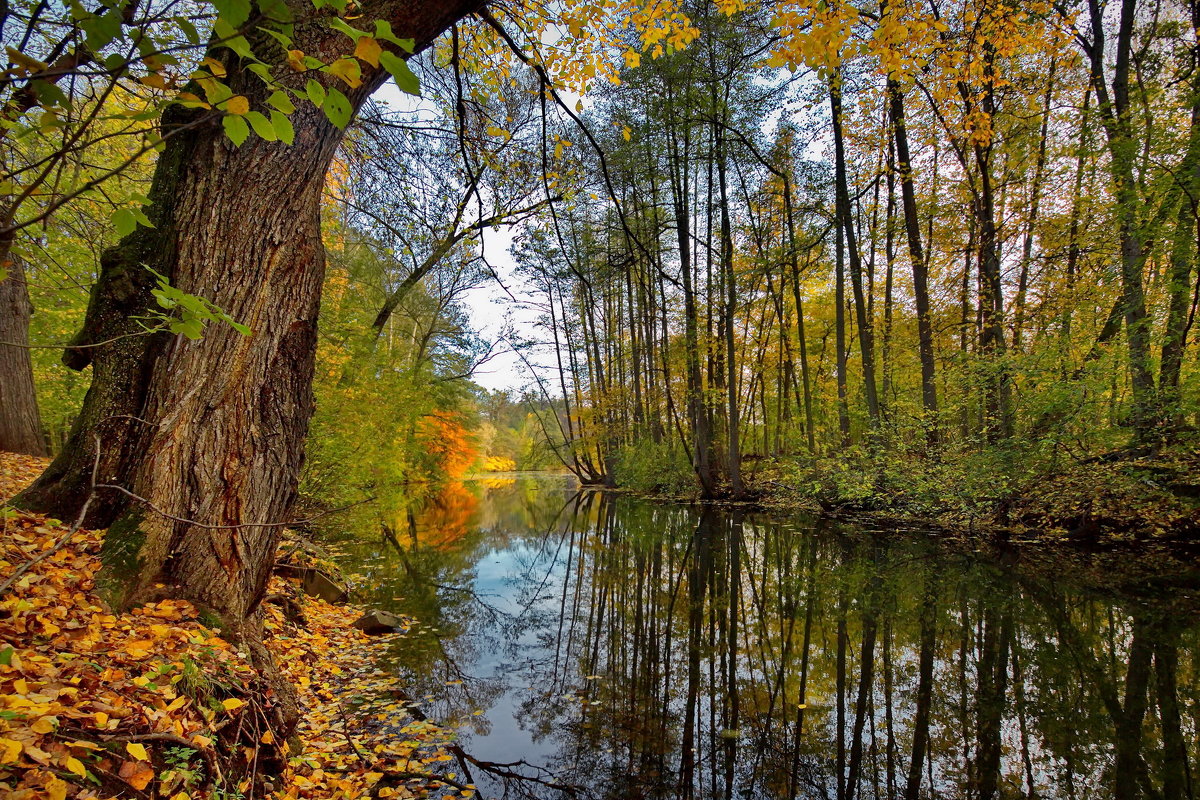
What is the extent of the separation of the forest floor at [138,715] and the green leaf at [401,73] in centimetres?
100

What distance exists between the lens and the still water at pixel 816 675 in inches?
113

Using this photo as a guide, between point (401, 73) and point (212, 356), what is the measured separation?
2.02 metres

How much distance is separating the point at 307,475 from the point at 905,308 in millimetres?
18661

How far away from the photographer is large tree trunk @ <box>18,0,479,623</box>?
2299 millimetres

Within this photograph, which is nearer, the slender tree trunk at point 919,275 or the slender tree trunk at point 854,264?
the slender tree trunk at point 919,275

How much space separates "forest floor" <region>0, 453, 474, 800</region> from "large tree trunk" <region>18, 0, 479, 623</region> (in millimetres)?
197

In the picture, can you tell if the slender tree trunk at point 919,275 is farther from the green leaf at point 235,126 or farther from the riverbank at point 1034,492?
the green leaf at point 235,126

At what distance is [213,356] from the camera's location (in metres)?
2.35

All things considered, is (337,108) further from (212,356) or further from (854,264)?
(854,264)

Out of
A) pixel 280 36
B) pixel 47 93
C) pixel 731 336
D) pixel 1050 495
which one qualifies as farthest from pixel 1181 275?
pixel 47 93

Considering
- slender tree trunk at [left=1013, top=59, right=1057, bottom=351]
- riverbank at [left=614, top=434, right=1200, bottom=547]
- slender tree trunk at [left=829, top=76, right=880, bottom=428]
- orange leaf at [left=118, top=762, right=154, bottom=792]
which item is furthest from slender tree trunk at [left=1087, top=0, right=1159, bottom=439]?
orange leaf at [left=118, top=762, right=154, bottom=792]

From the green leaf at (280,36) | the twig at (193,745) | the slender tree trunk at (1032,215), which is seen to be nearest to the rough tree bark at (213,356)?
the twig at (193,745)

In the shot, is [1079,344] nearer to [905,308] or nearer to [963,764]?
[963,764]

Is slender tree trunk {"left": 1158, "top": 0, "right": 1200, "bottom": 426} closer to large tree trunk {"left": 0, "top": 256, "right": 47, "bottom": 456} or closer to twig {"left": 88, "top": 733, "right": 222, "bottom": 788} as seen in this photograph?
twig {"left": 88, "top": 733, "right": 222, "bottom": 788}
